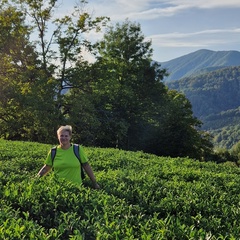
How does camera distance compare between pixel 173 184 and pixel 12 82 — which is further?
pixel 12 82

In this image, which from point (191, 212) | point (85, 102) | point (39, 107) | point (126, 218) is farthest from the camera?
point (85, 102)

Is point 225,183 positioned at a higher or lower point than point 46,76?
lower

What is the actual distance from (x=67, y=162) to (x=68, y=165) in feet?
0.22

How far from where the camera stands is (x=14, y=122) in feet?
107

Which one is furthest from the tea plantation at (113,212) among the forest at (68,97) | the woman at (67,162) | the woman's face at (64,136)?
the forest at (68,97)

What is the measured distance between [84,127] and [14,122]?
6.67 metres

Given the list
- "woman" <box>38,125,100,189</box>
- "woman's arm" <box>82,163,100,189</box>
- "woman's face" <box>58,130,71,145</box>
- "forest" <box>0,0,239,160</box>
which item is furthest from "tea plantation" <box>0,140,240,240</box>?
"forest" <box>0,0,239,160</box>

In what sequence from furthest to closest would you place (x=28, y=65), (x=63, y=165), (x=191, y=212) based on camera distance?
(x=28, y=65), (x=63, y=165), (x=191, y=212)

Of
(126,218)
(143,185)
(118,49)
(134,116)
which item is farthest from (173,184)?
(118,49)

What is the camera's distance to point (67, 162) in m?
6.82

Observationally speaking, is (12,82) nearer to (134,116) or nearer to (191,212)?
(134,116)

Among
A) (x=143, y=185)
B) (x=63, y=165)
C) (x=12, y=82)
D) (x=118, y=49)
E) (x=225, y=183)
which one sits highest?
(x=118, y=49)

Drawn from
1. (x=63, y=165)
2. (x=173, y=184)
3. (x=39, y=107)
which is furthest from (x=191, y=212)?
(x=39, y=107)

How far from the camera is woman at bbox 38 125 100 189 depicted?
680 centimetres
